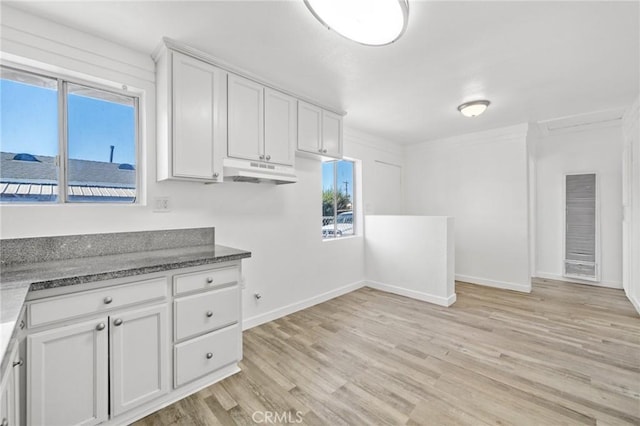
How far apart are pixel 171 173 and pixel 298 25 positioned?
1.39 metres

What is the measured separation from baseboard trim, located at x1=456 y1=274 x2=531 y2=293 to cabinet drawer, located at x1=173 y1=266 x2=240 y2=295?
4061mm

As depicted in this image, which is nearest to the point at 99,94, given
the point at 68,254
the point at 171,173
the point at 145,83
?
the point at 145,83

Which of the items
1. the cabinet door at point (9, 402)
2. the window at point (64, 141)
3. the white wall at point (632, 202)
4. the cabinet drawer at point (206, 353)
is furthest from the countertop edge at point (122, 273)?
the white wall at point (632, 202)

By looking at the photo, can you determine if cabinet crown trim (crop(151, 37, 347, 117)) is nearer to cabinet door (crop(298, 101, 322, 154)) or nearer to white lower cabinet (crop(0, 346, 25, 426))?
cabinet door (crop(298, 101, 322, 154))

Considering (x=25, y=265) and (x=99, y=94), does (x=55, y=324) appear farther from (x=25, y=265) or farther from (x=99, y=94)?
(x=99, y=94)

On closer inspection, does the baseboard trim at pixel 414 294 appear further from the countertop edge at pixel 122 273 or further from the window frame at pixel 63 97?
the window frame at pixel 63 97

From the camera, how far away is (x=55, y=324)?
1.40 m

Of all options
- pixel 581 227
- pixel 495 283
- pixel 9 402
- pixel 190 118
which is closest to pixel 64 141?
pixel 190 118

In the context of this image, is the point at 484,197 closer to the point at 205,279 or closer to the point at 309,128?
the point at 309,128

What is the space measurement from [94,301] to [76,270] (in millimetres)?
205

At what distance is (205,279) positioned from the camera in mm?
1934

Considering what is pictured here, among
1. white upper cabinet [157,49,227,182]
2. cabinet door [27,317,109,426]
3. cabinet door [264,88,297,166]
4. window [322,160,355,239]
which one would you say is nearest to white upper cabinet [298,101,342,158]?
cabinet door [264,88,297,166]

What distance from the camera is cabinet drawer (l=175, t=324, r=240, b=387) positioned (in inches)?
72.5

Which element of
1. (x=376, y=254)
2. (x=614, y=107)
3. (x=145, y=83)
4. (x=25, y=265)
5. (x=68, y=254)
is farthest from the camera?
→ (x=376, y=254)
